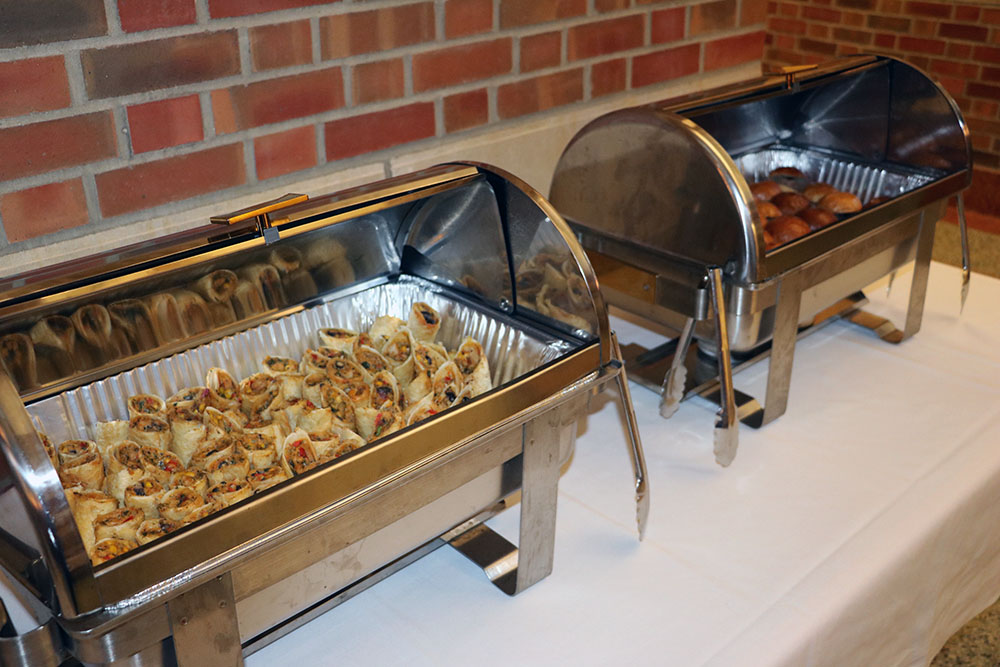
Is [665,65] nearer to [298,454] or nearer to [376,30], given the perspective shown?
[376,30]

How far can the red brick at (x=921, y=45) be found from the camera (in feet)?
10.5

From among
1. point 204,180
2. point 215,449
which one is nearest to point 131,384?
point 215,449

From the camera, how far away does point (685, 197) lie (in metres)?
1.30

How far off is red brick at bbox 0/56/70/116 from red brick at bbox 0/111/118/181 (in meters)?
0.02

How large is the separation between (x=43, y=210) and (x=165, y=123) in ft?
0.63

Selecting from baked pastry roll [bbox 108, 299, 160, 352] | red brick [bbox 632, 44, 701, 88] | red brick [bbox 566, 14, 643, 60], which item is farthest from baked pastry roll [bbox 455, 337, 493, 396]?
red brick [bbox 632, 44, 701, 88]

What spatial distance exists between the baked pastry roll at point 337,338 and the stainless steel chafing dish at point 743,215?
1.54ft

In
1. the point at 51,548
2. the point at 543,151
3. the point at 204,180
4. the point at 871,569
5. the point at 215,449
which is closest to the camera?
the point at 51,548

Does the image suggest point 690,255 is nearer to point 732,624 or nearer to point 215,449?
point 732,624

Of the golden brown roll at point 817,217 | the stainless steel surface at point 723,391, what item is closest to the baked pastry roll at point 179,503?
the stainless steel surface at point 723,391

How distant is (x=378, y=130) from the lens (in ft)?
4.68

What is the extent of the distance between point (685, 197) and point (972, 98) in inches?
96.1

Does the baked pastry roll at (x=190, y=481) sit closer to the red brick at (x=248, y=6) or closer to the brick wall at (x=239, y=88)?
the brick wall at (x=239, y=88)

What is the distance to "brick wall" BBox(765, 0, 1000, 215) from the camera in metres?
3.09
